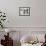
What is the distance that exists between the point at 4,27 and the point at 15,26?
0.31 meters

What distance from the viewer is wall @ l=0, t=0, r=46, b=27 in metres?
3.89

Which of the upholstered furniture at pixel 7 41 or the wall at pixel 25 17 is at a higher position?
the wall at pixel 25 17

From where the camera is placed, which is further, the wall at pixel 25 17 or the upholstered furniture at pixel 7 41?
the wall at pixel 25 17

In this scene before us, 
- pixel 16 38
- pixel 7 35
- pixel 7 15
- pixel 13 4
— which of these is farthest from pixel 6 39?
pixel 13 4

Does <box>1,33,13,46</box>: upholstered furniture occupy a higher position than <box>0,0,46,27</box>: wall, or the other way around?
<box>0,0,46,27</box>: wall

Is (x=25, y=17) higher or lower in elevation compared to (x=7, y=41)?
higher

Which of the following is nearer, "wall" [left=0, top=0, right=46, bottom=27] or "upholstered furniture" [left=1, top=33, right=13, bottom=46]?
"upholstered furniture" [left=1, top=33, right=13, bottom=46]

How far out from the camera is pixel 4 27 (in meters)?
3.87

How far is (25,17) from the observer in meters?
3.91

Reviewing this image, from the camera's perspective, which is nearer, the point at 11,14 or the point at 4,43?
the point at 4,43

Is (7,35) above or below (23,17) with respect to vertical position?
below

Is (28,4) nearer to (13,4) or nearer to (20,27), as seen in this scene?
(13,4)

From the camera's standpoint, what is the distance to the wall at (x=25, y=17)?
389cm

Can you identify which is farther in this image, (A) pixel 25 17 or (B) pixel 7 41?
(A) pixel 25 17
